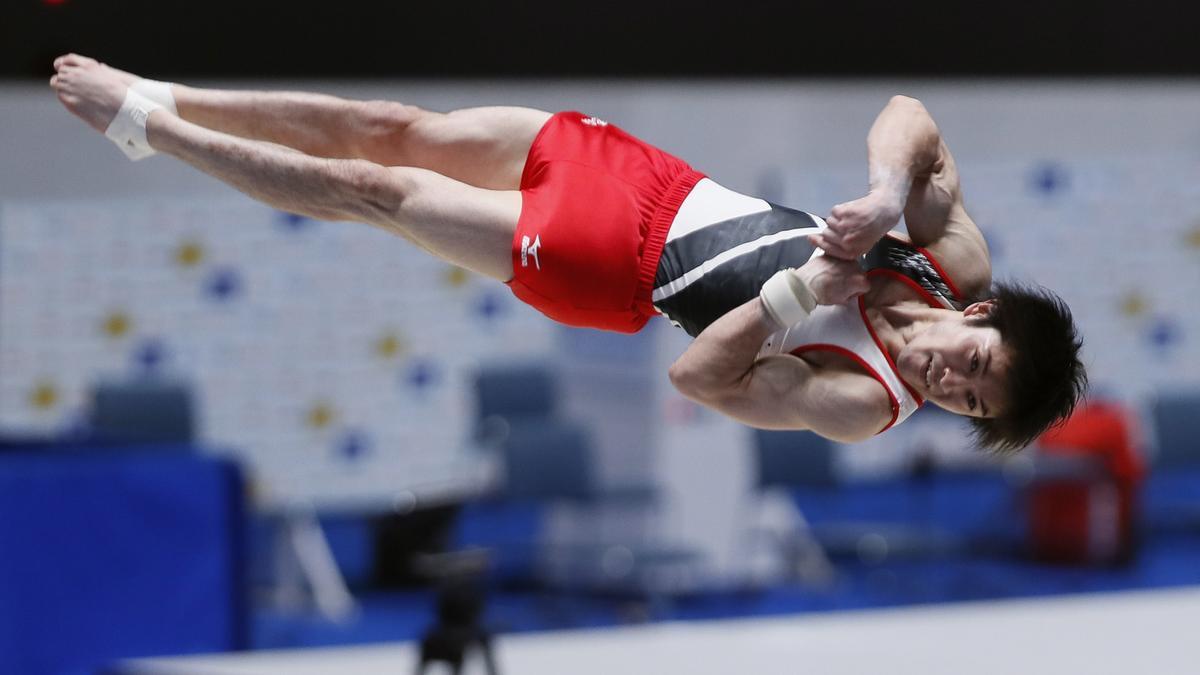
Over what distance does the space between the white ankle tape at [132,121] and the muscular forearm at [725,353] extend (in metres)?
1.31

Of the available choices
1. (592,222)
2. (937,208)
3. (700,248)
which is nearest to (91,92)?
(592,222)

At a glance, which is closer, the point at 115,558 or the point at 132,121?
the point at 132,121

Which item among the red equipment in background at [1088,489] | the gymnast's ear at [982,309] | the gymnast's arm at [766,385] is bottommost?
the red equipment in background at [1088,489]

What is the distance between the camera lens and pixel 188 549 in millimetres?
5410

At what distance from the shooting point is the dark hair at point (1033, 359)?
2.83 meters

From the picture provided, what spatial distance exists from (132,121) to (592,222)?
107cm

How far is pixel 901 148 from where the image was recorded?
2883 millimetres

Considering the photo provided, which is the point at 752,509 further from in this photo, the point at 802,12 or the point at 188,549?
the point at 802,12

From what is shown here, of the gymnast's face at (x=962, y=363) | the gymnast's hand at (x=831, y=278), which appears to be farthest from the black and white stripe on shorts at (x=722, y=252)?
the gymnast's face at (x=962, y=363)

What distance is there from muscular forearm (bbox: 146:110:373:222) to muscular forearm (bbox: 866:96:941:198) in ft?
3.61

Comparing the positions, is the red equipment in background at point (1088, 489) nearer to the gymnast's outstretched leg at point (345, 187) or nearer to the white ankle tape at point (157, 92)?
the gymnast's outstretched leg at point (345, 187)

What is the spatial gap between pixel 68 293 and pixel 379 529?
2006 millimetres

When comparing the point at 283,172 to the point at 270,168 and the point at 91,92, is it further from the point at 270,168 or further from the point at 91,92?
the point at 91,92

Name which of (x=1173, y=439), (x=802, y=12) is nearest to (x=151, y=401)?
(x=802, y=12)
